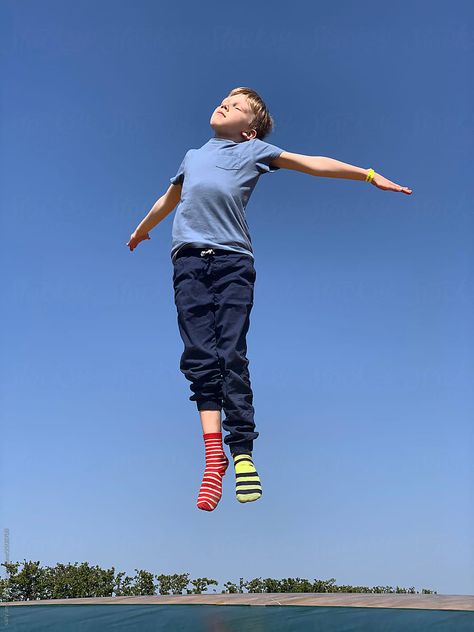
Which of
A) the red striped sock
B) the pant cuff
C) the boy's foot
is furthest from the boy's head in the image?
the boy's foot

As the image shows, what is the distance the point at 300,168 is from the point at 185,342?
104 cm

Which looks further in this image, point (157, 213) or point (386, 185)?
point (157, 213)

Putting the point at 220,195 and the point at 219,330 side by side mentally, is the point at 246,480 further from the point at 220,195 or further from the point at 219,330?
the point at 220,195

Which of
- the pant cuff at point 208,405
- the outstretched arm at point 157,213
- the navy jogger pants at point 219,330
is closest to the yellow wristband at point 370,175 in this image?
the navy jogger pants at point 219,330

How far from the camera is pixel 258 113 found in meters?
3.62

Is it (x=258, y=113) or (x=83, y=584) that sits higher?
(x=258, y=113)

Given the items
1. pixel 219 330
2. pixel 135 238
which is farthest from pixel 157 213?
pixel 219 330

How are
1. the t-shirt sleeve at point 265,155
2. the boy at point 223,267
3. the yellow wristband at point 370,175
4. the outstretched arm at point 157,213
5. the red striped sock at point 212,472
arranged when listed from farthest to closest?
the outstretched arm at point 157,213, the t-shirt sleeve at point 265,155, the yellow wristband at point 370,175, the boy at point 223,267, the red striped sock at point 212,472

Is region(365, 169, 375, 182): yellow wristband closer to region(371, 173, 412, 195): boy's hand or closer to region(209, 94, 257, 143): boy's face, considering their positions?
region(371, 173, 412, 195): boy's hand

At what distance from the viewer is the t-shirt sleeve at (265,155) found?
11.4 ft

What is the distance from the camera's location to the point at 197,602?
511 cm

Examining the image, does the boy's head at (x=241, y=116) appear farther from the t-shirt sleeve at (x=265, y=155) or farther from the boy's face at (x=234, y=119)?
the t-shirt sleeve at (x=265, y=155)

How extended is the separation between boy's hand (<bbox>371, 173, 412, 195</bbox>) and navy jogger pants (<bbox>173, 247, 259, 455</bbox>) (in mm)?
696

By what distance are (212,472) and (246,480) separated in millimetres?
175
